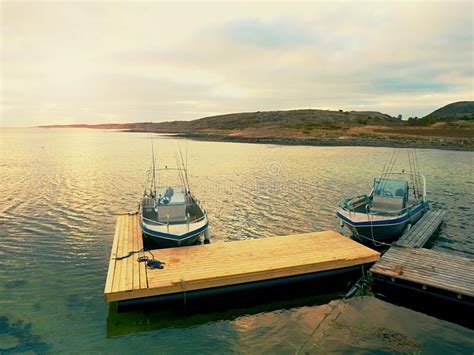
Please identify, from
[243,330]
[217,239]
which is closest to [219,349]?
[243,330]

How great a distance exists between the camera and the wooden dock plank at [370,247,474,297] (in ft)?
37.3

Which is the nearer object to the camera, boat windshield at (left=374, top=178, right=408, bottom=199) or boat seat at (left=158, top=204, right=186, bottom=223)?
boat seat at (left=158, top=204, right=186, bottom=223)

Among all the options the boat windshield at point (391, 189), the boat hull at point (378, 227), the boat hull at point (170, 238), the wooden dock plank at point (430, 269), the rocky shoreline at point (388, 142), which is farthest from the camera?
the rocky shoreline at point (388, 142)

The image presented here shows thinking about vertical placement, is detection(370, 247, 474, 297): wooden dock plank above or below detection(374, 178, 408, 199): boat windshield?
below

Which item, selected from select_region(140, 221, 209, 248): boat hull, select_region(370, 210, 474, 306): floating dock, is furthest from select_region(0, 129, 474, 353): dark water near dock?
select_region(140, 221, 209, 248): boat hull

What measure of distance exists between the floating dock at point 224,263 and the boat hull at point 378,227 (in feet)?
4.60

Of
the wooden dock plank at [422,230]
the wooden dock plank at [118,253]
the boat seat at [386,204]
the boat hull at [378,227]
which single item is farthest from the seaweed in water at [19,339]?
the boat seat at [386,204]

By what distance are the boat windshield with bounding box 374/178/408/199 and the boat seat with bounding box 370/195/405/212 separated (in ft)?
0.78

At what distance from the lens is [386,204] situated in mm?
18328

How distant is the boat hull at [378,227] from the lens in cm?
1611

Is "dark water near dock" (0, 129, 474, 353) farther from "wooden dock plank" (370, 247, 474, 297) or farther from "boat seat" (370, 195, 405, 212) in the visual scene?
"boat seat" (370, 195, 405, 212)

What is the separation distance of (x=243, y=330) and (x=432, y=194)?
24243 mm

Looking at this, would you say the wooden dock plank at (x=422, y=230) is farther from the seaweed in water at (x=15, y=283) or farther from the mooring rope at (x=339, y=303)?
the seaweed in water at (x=15, y=283)

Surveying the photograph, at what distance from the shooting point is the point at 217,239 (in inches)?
728
